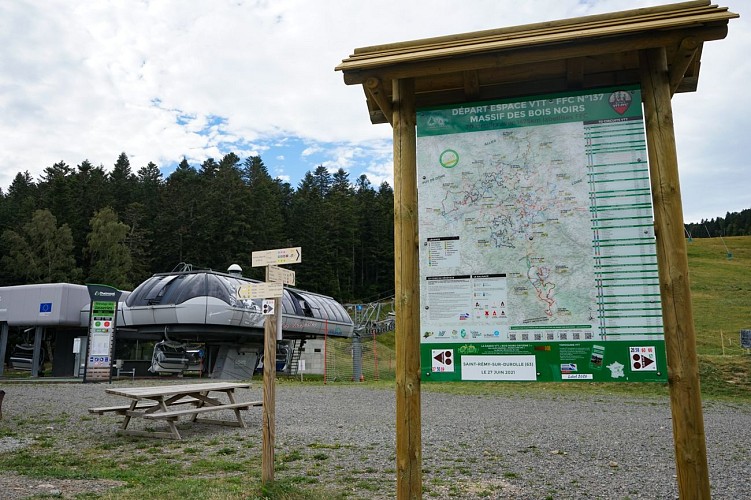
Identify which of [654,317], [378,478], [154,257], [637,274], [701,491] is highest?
[154,257]

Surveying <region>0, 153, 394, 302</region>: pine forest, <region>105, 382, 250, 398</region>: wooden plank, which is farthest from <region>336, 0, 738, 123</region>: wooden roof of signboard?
<region>0, 153, 394, 302</region>: pine forest

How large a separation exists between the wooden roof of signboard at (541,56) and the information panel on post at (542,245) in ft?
0.71

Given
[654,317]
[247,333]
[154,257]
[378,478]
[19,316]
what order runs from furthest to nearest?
[154,257] → [19,316] → [247,333] → [378,478] → [654,317]

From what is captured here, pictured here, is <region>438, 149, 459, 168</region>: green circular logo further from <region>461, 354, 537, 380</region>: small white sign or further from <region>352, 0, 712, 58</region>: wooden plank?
<region>461, 354, 537, 380</region>: small white sign

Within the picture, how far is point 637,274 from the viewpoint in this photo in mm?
4086

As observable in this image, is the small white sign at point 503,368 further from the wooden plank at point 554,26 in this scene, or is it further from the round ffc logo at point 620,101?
the wooden plank at point 554,26

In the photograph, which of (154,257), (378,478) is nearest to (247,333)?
(378,478)

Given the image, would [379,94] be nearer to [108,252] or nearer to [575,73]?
[575,73]

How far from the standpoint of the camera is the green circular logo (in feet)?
14.9

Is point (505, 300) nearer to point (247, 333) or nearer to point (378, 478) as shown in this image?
point (378, 478)

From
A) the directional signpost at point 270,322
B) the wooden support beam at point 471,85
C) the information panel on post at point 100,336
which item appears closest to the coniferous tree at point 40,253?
the information panel on post at point 100,336

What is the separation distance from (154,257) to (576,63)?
57738 mm

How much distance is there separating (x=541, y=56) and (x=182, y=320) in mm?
20784

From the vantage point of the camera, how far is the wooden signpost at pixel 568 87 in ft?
12.4
